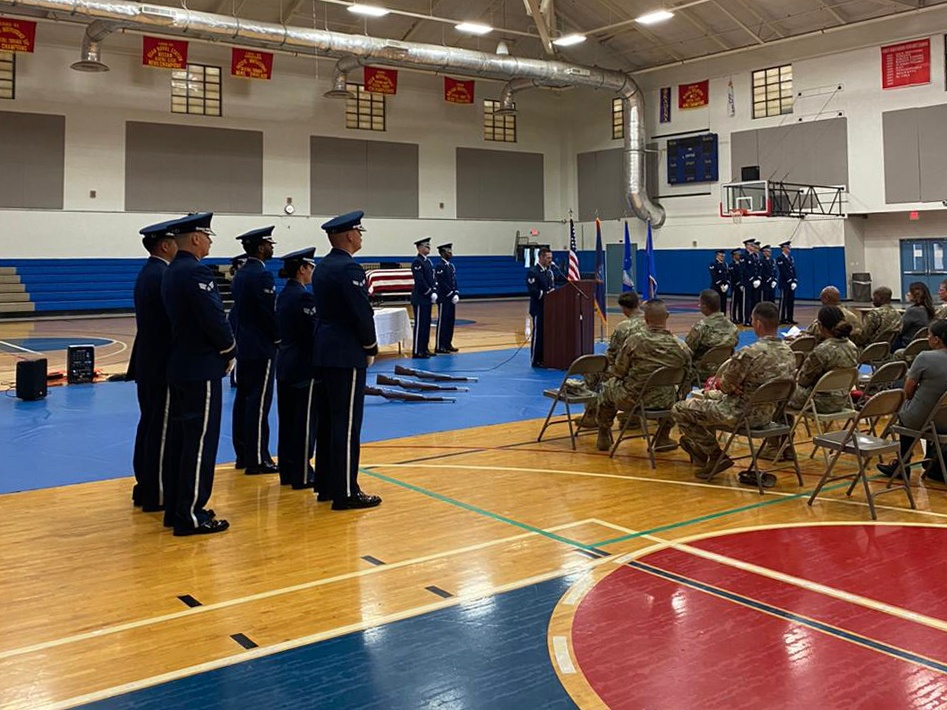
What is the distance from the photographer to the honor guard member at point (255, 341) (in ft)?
21.1

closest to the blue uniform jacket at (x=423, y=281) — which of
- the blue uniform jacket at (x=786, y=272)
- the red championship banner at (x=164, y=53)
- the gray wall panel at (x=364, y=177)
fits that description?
the blue uniform jacket at (x=786, y=272)

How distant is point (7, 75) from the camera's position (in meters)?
23.5

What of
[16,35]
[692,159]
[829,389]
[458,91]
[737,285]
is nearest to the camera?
[829,389]

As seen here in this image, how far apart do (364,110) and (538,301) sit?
713 inches

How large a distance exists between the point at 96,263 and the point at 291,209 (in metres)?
6.19

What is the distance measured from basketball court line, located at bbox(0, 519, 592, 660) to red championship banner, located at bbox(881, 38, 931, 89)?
902 inches

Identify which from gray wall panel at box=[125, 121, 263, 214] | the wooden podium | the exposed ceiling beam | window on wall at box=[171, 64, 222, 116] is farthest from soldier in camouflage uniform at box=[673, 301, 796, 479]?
window on wall at box=[171, 64, 222, 116]

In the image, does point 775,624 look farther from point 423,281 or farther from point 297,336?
point 423,281

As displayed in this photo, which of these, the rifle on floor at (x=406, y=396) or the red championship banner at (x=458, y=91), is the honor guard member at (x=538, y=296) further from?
the red championship banner at (x=458, y=91)

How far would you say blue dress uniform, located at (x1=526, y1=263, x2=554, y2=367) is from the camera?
13.2m

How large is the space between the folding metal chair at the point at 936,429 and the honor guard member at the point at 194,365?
4.71m

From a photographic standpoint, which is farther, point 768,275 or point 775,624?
point 768,275

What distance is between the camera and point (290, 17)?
79.4 feet

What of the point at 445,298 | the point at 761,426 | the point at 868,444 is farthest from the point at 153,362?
the point at 445,298
